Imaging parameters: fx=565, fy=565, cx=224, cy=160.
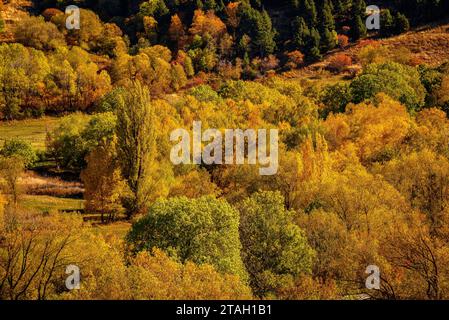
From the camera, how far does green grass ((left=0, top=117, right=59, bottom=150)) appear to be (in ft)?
332

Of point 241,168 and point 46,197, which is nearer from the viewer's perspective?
point 241,168

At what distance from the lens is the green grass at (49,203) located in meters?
65.6

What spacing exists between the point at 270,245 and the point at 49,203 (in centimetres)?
3752

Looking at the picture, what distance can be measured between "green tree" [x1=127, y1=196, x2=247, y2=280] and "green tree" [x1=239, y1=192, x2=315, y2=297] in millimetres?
1835

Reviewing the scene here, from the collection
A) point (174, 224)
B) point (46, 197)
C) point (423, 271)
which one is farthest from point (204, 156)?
point (423, 271)

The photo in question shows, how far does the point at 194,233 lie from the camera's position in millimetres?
37625

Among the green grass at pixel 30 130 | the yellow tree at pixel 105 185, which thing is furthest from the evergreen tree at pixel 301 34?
the yellow tree at pixel 105 185

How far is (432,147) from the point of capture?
6147 centimetres

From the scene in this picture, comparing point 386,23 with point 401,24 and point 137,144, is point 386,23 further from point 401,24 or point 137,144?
point 137,144

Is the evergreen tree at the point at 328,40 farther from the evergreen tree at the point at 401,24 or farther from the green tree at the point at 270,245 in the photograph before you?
the green tree at the point at 270,245

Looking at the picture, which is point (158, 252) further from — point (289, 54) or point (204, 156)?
point (289, 54)

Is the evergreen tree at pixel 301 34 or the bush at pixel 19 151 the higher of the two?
the evergreen tree at pixel 301 34

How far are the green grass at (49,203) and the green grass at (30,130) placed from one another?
26.6 m

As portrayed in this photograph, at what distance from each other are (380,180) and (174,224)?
21.1m
